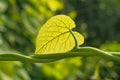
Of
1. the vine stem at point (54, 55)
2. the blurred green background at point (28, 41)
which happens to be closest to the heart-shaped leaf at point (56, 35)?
the vine stem at point (54, 55)

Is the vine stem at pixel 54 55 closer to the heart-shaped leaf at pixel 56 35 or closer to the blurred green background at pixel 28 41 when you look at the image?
the heart-shaped leaf at pixel 56 35

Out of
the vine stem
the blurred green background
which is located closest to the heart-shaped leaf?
the vine stem

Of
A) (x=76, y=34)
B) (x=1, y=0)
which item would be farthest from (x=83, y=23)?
(x=76, y=34)

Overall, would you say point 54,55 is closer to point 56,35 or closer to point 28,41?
point 56,35

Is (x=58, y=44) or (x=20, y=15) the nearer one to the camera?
(x=58, y=44)

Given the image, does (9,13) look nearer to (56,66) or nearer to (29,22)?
(29,22)

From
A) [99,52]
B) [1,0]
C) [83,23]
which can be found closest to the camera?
[99,52]

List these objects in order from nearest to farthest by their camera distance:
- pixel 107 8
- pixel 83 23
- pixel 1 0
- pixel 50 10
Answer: pixel 1 0
pixel 50 10
pixel 83 23
pixel 107 8

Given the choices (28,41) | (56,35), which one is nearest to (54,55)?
(56,35)
